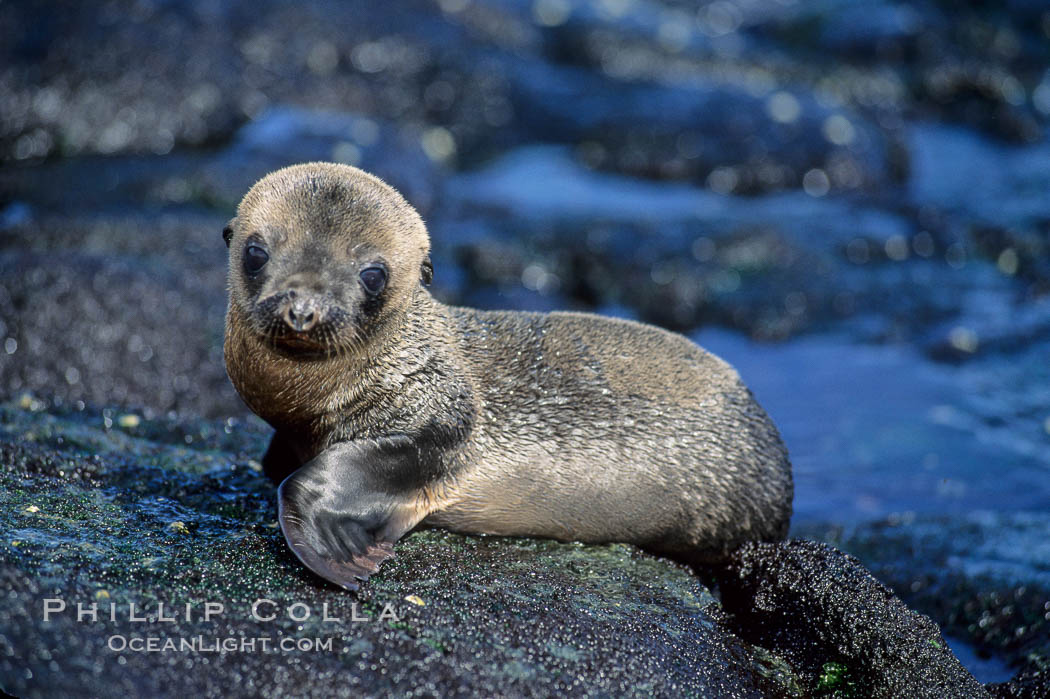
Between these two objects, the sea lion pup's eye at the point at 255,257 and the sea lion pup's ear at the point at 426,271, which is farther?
the sea lion pup's ear at the point at 426,271

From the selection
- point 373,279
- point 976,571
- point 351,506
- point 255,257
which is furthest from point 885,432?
point 255,257

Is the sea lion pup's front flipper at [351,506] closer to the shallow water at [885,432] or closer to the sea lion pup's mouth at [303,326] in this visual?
the sea lion pup's mouth at [303,326]

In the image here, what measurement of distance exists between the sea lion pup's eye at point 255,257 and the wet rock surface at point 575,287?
51.9 inches

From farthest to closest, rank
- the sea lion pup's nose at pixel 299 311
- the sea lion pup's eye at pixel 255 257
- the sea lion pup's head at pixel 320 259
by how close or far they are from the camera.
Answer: the sea lion pup's eye at pixel 255 257 → the sea lion pup's head at pixel 320 259 → the sea lion pup's nose at pixel 299 311

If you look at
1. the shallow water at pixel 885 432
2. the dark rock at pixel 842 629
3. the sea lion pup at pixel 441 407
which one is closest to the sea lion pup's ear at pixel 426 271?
the sea lion pup at pixel 441 407

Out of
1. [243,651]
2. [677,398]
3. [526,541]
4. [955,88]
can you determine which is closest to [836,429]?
[677,398]

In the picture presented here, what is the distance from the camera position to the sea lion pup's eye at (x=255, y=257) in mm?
5828

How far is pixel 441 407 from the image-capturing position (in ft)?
20.7

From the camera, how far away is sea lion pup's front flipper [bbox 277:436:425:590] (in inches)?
210

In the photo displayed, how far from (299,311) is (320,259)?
0.41 meters

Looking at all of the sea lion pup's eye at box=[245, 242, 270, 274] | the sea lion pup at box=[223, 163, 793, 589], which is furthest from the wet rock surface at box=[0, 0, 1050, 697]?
the sea lion pup's eye at box=[245, 242, 270, 274]

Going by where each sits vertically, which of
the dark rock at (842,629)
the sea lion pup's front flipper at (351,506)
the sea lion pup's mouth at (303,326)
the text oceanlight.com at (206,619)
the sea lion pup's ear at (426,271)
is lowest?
the dark rock at (842,629)

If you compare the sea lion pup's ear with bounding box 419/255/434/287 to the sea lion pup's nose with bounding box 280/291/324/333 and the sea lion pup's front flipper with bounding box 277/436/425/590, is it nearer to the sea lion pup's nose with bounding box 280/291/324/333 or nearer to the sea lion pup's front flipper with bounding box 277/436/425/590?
the sea lion pup's front flipper with bounding box 277/436/425/590

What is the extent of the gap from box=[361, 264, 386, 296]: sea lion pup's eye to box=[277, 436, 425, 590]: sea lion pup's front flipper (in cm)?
81
